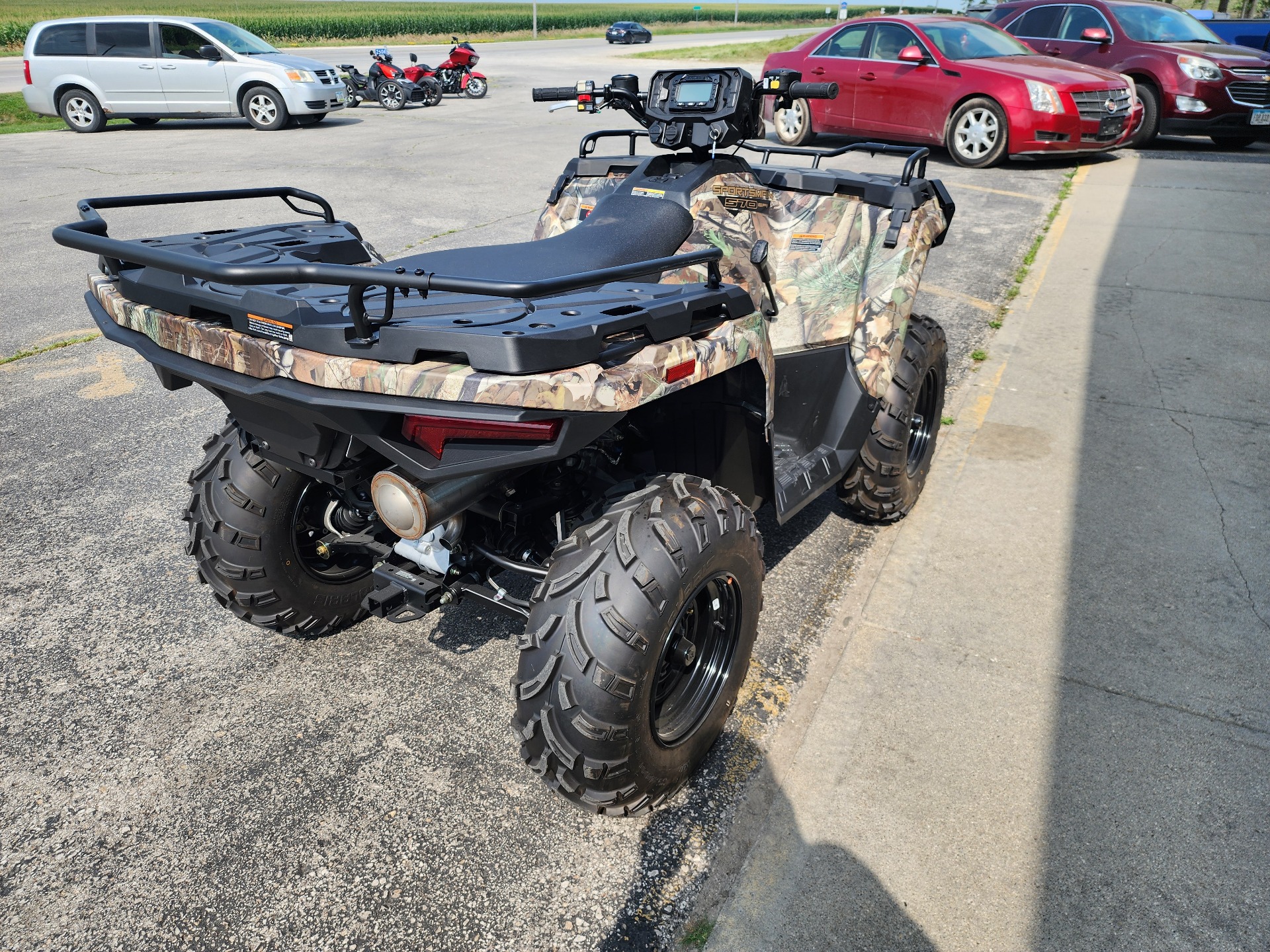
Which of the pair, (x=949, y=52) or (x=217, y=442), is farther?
(x=949, y=52)

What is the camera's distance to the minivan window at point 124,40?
14164mm

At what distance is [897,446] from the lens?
3.66 m

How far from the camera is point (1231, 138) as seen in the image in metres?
13.6

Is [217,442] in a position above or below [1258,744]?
above

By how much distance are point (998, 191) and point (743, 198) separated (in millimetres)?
8268

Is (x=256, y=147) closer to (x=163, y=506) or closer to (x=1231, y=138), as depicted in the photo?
(x=163, y=506)

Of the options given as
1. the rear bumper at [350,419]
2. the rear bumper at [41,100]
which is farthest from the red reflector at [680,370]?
the rear bumper at [41,100]

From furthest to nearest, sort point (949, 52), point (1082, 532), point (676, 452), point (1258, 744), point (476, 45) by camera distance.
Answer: point (476, 45) < point (949, 52) < point (1082, 532) < point (676, 452) < point (1258, 744)

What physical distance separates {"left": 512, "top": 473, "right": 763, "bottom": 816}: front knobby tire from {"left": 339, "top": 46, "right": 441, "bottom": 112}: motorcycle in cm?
1806

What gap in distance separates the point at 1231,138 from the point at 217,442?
1584cm

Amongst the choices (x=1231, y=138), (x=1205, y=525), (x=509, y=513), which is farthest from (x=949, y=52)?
(x=509, y=513)

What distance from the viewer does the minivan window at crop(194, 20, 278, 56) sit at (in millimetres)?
14523

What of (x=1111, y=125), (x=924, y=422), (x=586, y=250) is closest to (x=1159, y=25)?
(x=1111, y=125)

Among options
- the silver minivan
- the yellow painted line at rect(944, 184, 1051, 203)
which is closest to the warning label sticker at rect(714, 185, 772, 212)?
the yellow painted line at rect(944, 184, 1051, 203)
